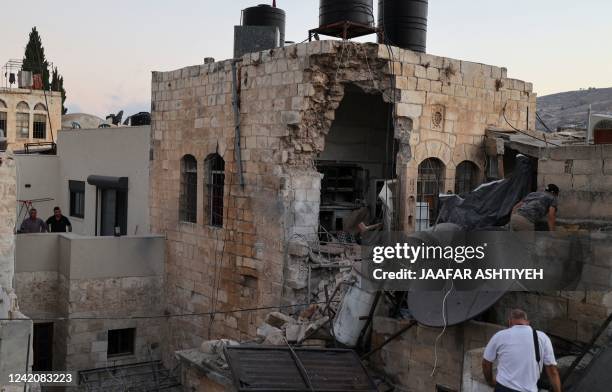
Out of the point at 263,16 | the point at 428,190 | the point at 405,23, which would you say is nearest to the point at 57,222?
the point at 263,16

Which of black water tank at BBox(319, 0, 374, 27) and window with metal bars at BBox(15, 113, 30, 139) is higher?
black water tank at BBox(319, 0, 374, 27)

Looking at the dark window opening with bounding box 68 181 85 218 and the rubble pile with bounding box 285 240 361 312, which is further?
the dark window opening with bounding box 68 181 85 218

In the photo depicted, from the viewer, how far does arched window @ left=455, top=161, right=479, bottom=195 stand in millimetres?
13070

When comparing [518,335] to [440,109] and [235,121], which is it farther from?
[235,121]

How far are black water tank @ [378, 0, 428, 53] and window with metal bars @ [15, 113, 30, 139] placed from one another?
2316cm

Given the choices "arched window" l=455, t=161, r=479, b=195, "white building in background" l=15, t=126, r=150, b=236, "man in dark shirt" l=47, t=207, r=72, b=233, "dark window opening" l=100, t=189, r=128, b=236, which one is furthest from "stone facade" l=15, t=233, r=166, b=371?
"arched window" l=455, t=161, r=479, b=195

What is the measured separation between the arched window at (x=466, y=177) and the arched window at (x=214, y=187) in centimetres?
417

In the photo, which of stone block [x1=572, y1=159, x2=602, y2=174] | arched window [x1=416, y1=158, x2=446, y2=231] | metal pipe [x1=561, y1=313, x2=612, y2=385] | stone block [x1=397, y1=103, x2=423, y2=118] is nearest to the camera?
metal pipe [x1=561, y1=313, x2=612, y2=385]

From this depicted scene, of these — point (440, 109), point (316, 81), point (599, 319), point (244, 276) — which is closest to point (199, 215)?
point (244, 276)

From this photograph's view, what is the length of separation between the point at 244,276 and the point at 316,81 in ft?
11.6

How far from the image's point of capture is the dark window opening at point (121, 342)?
46.9ft

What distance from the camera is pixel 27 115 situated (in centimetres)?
3281

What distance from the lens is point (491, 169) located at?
1308 cm

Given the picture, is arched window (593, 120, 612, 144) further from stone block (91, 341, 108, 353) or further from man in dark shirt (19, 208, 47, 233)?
man in dark shirt (19, 208, 47, 233)
